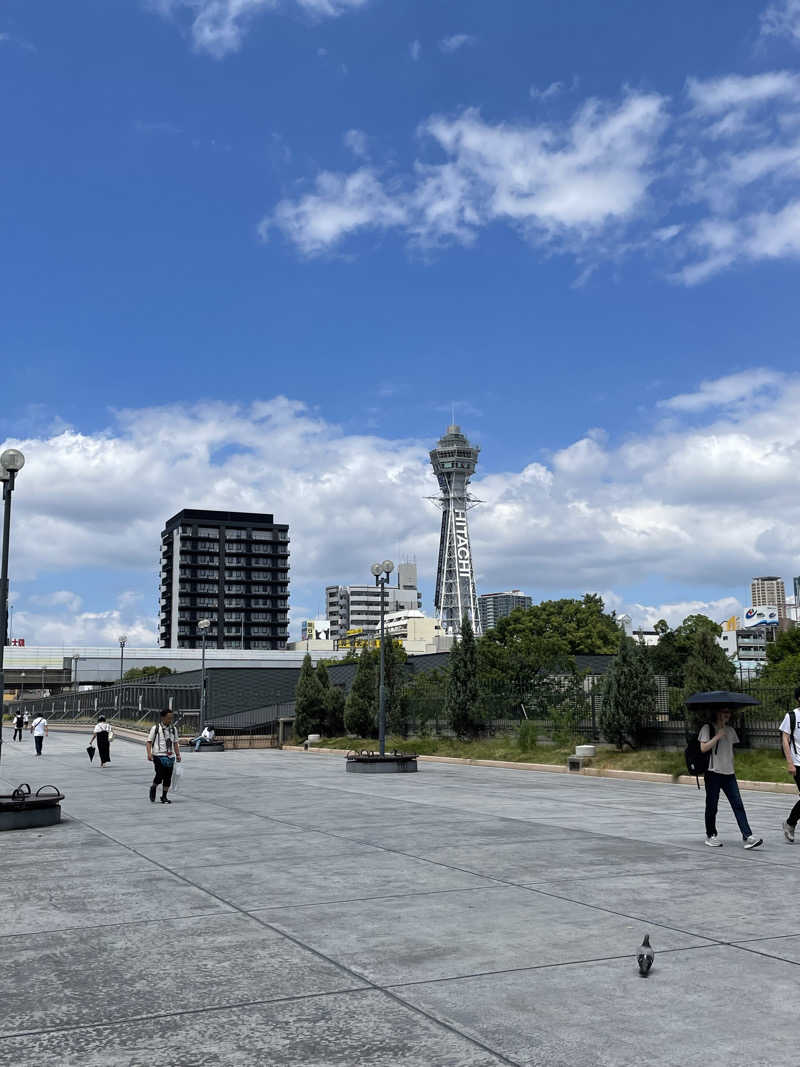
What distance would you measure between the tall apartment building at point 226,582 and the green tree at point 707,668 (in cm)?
14046

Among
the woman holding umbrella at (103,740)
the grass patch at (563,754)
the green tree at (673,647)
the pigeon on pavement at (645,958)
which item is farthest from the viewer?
the green tree at (673,647)

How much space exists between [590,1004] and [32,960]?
3766 millimetres

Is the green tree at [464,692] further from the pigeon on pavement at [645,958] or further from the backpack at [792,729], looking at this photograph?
the pigeon on pavement at [645,958]

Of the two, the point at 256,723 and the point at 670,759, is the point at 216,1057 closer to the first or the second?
the point at 670,759

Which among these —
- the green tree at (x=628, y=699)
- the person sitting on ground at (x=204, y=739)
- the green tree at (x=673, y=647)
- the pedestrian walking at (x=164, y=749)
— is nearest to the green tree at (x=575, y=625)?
the green tree at (x=673, y=647)

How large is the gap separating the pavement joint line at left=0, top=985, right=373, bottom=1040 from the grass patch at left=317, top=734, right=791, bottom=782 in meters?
17.8

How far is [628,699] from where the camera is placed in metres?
27.8

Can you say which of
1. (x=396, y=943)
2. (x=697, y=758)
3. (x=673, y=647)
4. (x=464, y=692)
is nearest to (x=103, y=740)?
(x=464, y=692)

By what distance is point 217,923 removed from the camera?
7906 millimetres

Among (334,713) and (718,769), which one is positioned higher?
(718,769)

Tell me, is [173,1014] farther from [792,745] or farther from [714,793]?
[792,745]

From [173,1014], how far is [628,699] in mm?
23505

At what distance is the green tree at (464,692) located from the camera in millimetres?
34719

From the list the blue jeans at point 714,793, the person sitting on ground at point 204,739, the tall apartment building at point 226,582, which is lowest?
the person sitting on ground at point 204,739
